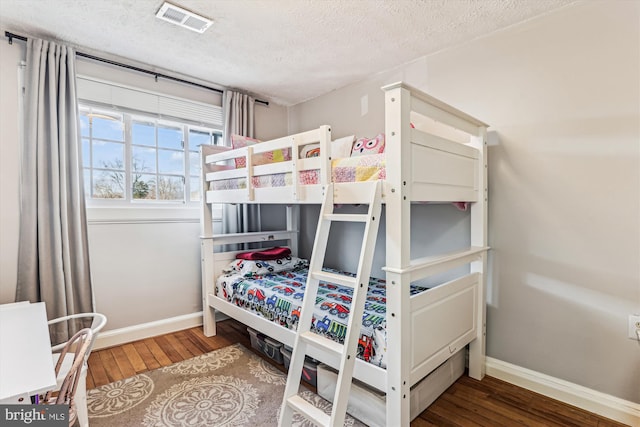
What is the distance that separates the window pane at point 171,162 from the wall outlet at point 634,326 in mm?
3380

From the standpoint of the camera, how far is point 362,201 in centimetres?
159

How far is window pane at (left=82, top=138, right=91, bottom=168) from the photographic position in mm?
2578

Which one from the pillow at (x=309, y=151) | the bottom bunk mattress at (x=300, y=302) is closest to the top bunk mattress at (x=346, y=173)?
the pillow at (x=309, y=151)

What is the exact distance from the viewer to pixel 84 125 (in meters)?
2.58

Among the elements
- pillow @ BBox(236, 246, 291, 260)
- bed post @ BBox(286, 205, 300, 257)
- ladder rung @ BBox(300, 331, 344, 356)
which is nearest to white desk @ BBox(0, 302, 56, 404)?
ladder rung @ BBox(300, 331, 344, 356)

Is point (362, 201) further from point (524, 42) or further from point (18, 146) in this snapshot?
point (18, 146)

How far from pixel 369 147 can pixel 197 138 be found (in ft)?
6.23

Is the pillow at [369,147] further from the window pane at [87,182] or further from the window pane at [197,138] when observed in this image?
the window pane at [87,182]

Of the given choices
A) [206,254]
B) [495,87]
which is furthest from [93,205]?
[495,87]

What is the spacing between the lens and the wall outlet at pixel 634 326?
1.67m

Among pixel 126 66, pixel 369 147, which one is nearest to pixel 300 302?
pixel 369 147

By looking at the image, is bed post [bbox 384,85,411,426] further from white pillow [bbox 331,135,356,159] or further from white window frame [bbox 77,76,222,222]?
white window frame [bbox 77,76,222,222]

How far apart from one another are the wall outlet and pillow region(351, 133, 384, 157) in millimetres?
1585
